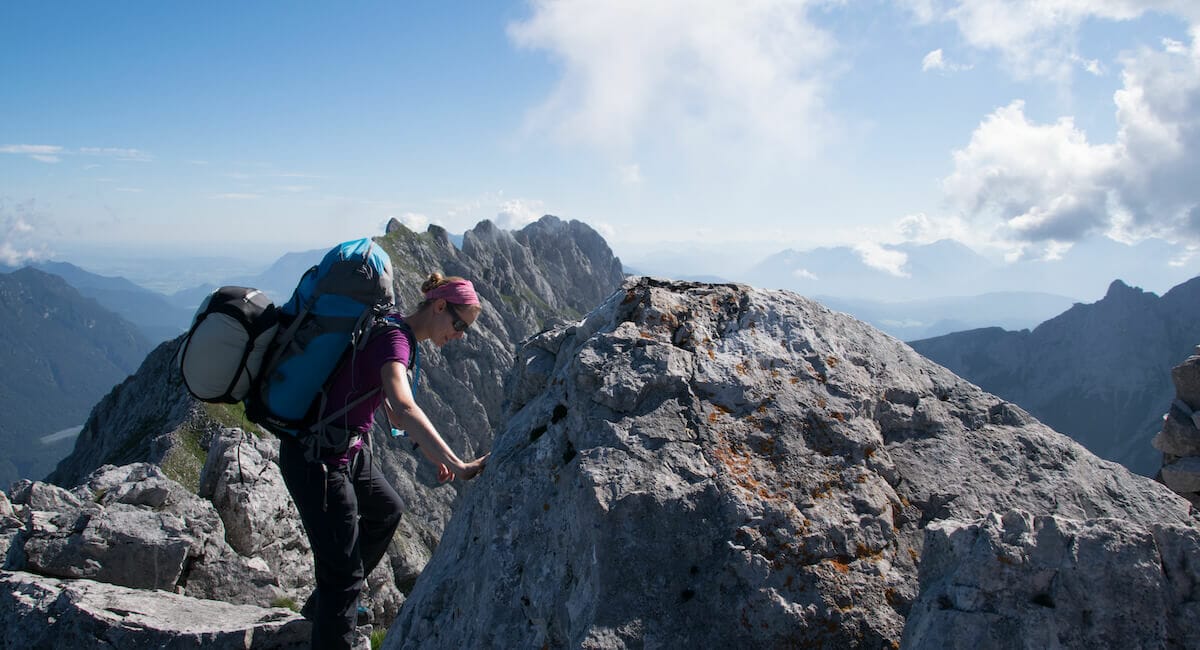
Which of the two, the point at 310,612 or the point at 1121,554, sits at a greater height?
the point at 1121,554

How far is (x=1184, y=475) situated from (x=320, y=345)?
2271 centimetres

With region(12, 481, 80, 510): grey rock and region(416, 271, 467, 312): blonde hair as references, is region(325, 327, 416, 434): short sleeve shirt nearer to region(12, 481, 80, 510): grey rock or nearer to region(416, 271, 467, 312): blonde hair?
region(416, 271, 467, 312): blonde hair

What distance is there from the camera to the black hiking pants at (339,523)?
720cm

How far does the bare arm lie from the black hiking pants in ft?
3.60

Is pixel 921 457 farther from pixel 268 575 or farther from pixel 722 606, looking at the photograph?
pixel 268 575

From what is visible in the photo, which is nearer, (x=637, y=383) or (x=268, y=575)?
(x=637, y=383)

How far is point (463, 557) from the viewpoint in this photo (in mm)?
7492

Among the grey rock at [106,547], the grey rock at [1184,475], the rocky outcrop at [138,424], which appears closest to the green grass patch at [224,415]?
the rocky outcrop at [138,424]

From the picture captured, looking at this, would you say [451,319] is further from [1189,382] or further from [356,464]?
[1189,382]

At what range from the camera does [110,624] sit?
8.37 meters

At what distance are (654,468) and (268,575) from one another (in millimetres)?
11271

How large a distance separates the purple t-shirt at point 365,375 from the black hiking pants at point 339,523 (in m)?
0.39

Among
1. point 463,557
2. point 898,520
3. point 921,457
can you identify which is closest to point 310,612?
point 463,557

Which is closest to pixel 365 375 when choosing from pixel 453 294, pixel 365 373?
pixel 365 373
